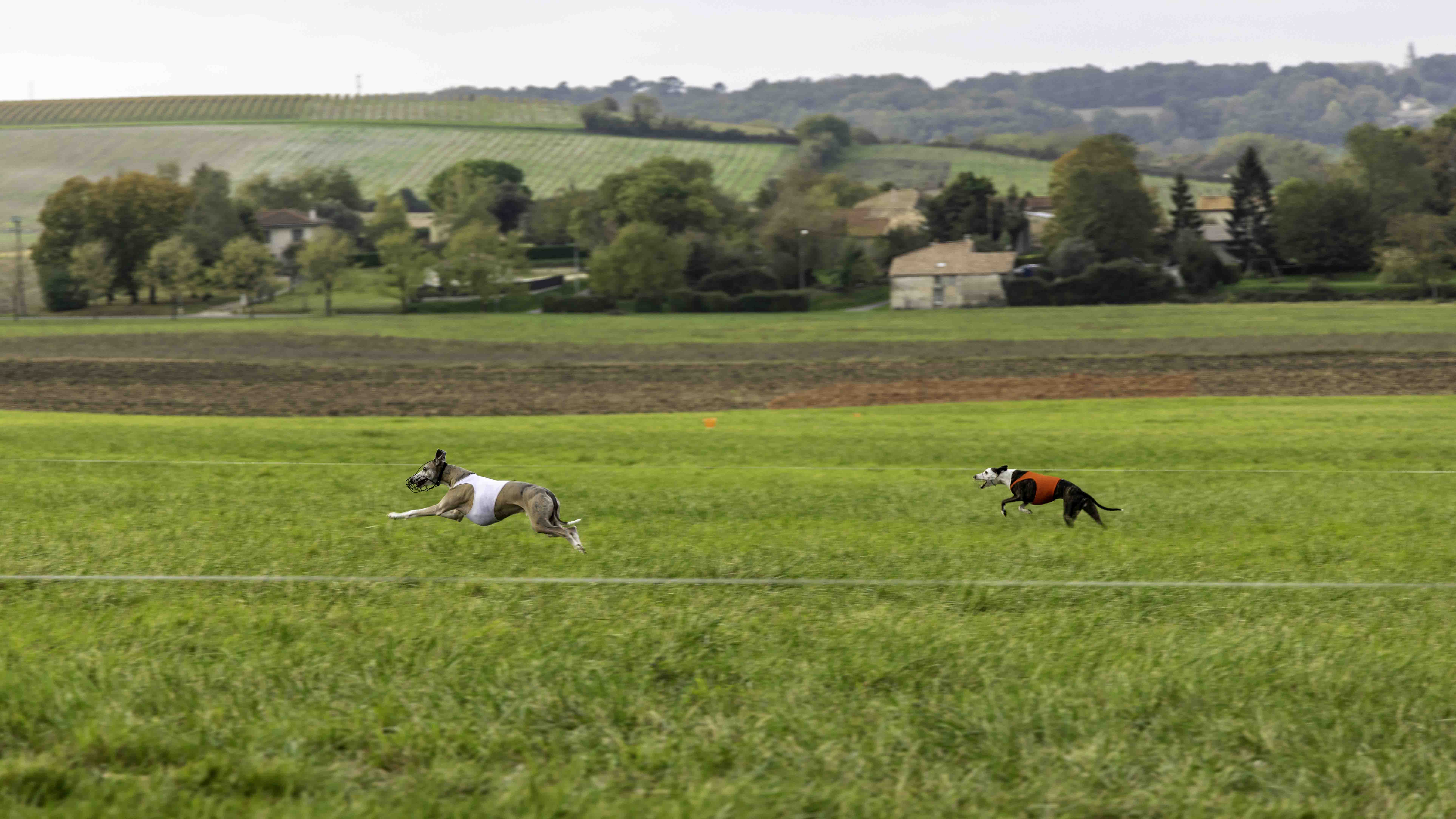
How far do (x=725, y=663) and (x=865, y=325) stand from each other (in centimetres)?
7162

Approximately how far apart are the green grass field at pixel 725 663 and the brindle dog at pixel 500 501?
14.8 inches

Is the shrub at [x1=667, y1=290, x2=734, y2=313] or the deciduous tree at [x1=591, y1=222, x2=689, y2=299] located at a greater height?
the deciduous tree at [x1=591, y1=222, x2=689, y2=299]

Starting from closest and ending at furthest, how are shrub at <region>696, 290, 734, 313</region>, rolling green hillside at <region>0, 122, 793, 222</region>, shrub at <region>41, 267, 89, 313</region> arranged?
shrub at <region>696, 290, 734, 313</region>, shrub at <region>41, 267, 89, 313</region>, rolling green hillside at <region>0, 122, 793, 222</region>

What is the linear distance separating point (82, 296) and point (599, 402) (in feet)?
286

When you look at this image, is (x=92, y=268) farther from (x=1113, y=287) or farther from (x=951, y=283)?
(x=1113, y=287)

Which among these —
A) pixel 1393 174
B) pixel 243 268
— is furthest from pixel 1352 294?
pixel 243 268

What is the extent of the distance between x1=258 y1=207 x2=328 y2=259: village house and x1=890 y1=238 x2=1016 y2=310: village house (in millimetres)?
75529

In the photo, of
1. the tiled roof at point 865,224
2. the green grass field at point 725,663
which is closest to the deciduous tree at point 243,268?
the tiled roof at point 865,224

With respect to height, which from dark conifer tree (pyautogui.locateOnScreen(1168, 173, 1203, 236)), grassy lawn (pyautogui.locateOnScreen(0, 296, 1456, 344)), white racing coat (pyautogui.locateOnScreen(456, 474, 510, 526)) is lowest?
grassy lawn (pyautogui.locateOnScreen(0, 296, 1456, 344))

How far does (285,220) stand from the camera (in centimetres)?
14500

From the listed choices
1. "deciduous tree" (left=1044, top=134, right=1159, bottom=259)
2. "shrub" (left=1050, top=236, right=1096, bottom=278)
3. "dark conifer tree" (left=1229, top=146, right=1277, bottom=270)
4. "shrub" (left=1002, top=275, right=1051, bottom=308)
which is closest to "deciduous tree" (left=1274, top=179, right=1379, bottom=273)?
"dark conifer tree" (left=1229, top=146, right=1277, bottom=270)

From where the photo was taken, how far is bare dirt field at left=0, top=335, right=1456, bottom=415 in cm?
3612

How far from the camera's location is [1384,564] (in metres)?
10.5

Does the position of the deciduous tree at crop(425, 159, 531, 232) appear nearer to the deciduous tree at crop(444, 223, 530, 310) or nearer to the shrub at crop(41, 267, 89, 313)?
the deciduous tree at crop(444, 223, 530, 310)
